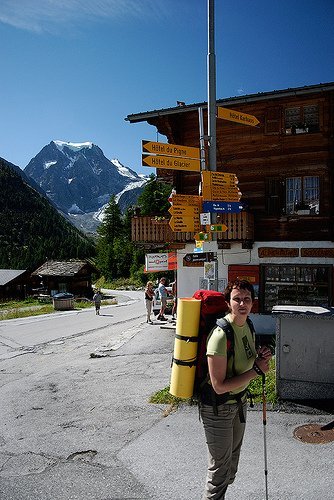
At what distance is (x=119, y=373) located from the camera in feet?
32.8

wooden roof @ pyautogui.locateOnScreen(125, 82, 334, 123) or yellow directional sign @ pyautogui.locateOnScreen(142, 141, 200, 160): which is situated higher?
wooden roof @ pyautogui.locateOnScreen(125, 82, 334, 123)

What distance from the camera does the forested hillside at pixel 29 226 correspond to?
423 ft

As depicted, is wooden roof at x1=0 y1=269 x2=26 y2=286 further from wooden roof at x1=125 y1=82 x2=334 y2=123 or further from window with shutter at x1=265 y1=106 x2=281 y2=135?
window with shutter at x1=265 y1=106 x2=281 y2=135

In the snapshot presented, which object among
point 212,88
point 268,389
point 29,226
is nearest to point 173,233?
point 212,88

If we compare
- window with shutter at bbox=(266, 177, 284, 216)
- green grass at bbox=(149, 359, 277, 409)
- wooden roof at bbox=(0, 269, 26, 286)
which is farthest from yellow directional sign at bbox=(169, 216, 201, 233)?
wooden roof at bbox=(0, 269, 26, 286)

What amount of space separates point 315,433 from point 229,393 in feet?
9.75

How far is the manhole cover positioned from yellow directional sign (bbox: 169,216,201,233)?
12.9 feet

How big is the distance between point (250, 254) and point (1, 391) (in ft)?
32.6

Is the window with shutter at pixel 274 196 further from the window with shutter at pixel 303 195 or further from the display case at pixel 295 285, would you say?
the display case at pixel 295 285

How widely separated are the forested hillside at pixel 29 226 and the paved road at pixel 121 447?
116m

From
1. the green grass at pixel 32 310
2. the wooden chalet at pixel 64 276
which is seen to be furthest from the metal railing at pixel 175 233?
the wooden chalet at pixel 64 276

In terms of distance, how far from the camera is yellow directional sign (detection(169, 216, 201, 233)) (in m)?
8.23

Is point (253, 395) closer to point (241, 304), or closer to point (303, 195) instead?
point (241, 304)

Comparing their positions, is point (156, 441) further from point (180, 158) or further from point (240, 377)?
point (180, 158)
